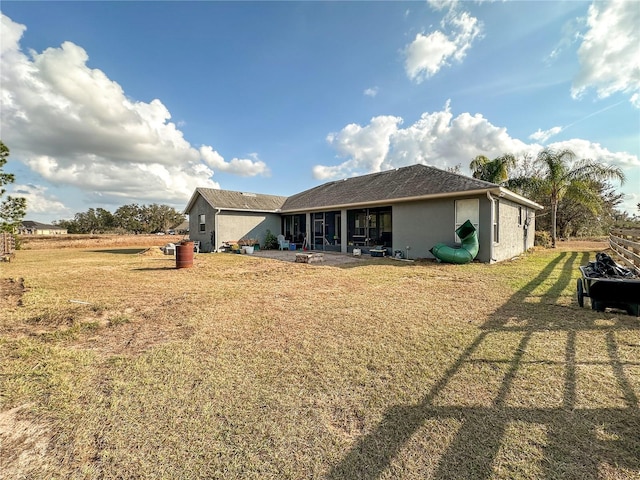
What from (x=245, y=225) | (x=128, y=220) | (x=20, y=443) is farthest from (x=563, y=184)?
(x=128, y=220)

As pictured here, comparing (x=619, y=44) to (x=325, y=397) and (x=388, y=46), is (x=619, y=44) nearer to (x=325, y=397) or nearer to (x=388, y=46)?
(x=388, y=46)

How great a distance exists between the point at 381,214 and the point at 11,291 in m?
13.3

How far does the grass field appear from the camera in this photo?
1.73 m

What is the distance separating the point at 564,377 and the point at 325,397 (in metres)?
2.39

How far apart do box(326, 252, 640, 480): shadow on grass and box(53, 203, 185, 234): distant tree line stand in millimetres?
73862

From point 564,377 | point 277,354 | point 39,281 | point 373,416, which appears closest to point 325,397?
point 373,416

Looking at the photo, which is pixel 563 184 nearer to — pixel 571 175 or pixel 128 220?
pixel 571 175

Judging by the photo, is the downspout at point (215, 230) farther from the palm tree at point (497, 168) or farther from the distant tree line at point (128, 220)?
the distant tree line at point (128, 220)

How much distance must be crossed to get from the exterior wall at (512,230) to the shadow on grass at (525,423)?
894 centimetres

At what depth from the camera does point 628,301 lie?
4324mm

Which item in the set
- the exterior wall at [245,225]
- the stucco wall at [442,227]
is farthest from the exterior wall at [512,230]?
the exterior wall at [245,225]

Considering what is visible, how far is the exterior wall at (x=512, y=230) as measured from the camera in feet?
37.4

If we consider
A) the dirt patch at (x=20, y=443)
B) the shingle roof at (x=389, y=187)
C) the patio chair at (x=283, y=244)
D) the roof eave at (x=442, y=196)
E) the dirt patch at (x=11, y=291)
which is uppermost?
the shingle roof at (x=389, y=187)

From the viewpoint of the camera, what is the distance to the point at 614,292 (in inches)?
173
